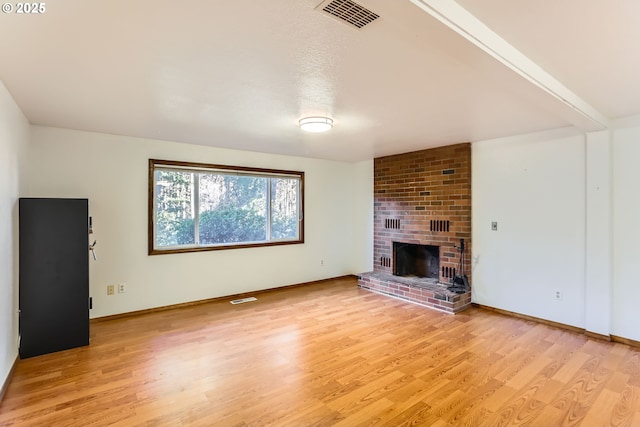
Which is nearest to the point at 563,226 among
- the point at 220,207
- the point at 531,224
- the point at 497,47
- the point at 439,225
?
the point at 531,224

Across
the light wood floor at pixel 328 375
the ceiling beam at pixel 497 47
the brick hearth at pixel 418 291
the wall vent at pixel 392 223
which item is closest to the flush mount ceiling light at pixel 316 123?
the ceiling beam at pixel 497 47

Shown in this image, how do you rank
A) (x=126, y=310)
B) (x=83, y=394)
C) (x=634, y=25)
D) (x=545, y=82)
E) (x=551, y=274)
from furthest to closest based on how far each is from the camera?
1. (x=126, y=310)
2. (x=551, y=274)
3. (x=83, y=394)
4. (x=545, y=82)
5. (x=634, y=25)

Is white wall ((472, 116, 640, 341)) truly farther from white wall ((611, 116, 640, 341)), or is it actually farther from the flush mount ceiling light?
the flush mount ceiling light

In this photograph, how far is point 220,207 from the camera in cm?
470

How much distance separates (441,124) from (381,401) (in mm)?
2752

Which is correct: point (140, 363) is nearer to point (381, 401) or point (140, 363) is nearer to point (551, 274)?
point (381, 401)

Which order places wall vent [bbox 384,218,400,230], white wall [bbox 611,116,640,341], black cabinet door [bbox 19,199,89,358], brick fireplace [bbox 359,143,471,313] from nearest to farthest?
black cabinet door [bbox 19,199,89,358], white wall [bbox 611,116,640,341], brick fireplace [bbox 359,143,471,313], wall vent [bbox 384,218,400,230]

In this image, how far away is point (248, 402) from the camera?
7.20ft

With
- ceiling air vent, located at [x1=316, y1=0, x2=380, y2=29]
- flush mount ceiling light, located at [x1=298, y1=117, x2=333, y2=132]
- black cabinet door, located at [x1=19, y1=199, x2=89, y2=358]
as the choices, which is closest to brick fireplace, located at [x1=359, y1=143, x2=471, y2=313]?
flush mount ceiling light, located at [x1=298, y1=117, x2=333, y2=132]

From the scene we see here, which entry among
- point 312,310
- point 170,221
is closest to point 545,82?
point 312,310

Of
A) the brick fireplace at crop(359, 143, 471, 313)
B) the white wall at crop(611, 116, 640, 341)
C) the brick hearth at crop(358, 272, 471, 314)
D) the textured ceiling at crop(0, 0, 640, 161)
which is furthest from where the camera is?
the brick fireplace at crop(359, 143, 471, 313)

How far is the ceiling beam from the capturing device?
1.34 meters

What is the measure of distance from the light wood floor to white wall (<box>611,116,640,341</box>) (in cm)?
31

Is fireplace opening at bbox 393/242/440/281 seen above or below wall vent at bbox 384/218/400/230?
below
